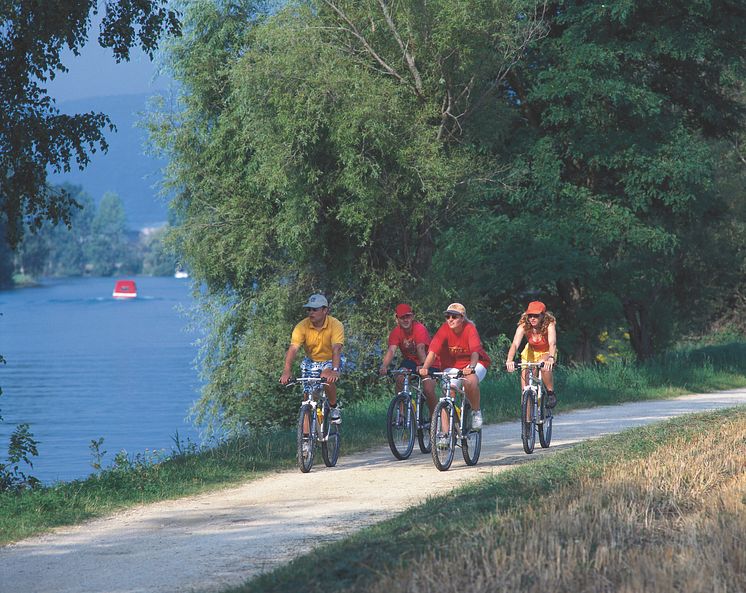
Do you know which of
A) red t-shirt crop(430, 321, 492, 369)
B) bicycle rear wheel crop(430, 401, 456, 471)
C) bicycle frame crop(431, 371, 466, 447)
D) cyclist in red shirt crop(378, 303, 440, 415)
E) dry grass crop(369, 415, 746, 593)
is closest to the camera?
dry grass crop(369, 415, 746, 593)

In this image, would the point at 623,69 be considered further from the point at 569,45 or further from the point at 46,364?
the point at 46,364

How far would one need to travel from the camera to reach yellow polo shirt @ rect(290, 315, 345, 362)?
13.6 metres

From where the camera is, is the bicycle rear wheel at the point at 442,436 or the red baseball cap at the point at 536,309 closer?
the bicycle rear wheel at the point at 442,436

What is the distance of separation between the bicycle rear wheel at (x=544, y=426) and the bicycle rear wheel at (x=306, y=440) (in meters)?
3.27

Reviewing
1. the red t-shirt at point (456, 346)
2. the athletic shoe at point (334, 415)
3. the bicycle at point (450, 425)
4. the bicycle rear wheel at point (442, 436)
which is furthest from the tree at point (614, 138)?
the bicycle rear wheel at point (442, 436)

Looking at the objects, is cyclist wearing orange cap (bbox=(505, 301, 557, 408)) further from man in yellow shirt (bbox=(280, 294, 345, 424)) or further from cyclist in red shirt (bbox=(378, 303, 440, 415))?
man in yellow shirt (bbox=(280, 294, 345, 424))

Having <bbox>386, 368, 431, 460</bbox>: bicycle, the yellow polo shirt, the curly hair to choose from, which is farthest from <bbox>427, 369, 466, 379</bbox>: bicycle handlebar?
the curly hair

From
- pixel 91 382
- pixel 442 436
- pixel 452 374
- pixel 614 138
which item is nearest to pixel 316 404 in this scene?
pixel 442 436

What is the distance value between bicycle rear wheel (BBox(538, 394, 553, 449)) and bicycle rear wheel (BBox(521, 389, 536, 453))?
0.83 ft

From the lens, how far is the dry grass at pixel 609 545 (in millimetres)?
6637

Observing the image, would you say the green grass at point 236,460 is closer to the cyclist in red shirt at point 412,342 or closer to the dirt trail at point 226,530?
the dirt trail at point 226,530

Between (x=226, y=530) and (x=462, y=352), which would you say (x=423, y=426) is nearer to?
(x=462, y=352)

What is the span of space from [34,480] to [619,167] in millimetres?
20451

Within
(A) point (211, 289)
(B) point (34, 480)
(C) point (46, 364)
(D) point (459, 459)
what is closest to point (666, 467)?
(D) point (459, 459)
